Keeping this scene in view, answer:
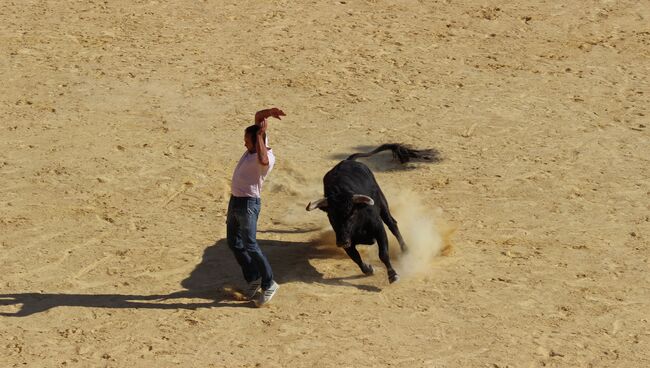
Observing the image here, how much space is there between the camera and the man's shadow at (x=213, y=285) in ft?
32.3

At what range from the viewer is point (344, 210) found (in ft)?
33.2

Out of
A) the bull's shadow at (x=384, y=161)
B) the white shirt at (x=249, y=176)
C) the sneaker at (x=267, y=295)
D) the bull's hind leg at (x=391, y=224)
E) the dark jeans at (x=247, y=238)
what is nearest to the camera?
the white shirt at (x=249, y=176)

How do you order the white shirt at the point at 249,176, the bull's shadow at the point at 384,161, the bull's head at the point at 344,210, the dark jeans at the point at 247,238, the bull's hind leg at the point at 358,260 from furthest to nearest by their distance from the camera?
the bull's shadow at the point at 384,161
the bull's hind leg at the point at 358,260
the bull's head at the point at 344,210
the dark jeans at the point at 247,238
the white shirt at the point at 249,176

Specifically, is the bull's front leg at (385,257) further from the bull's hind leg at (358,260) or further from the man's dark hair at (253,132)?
the man's dark hair at (253,132)

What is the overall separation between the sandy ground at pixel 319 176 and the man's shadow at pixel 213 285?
27mm

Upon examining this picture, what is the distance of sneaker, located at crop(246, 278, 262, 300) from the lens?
9.84 m

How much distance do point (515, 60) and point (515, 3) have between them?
7.39ft

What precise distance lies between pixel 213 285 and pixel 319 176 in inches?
109

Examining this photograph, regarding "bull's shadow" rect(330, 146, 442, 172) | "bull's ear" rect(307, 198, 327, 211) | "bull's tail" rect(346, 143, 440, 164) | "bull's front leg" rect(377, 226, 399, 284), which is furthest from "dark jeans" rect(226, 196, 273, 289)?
"bull's shadow" rect(330, 146, 442, 172)

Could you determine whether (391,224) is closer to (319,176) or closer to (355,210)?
(355,210)

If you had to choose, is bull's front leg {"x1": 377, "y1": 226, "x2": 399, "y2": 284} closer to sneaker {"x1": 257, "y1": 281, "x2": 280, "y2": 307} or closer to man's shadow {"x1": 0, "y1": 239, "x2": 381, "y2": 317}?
man's shadow {"x1": 0, "y1": 239, "x2": 381, "y2": 317}

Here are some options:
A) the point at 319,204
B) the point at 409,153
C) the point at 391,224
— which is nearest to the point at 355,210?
the point at 319,204

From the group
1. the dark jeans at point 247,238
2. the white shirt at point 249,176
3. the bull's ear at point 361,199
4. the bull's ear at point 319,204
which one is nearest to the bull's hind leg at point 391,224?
the bull's ear at point 361,199

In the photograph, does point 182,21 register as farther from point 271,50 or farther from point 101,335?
point 101,335
